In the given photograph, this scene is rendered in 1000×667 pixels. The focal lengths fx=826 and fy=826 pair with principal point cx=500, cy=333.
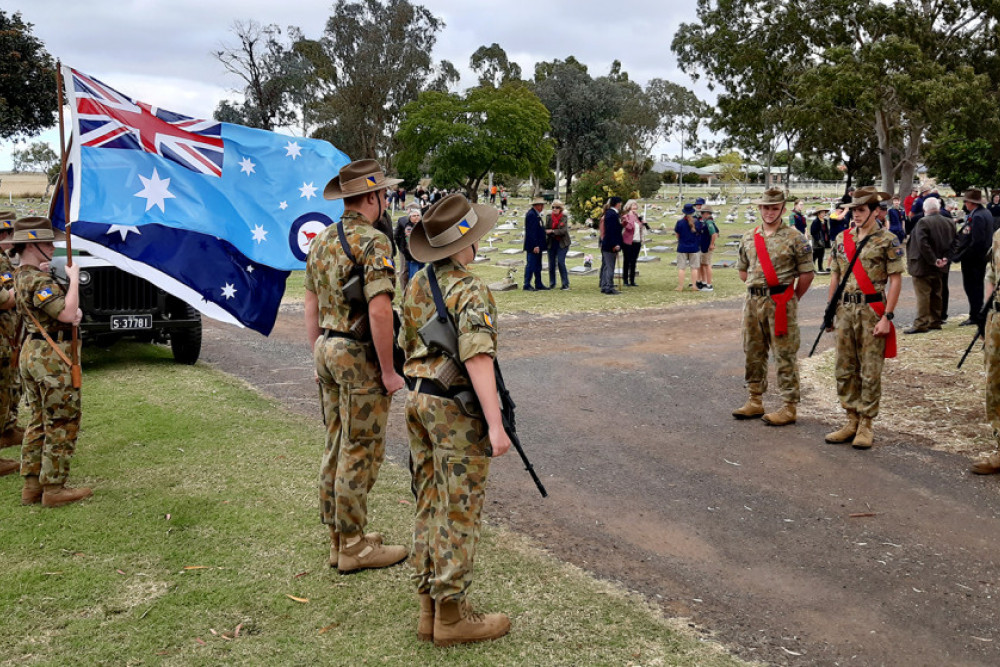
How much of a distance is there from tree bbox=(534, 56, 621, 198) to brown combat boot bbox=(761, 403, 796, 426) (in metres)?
57.1

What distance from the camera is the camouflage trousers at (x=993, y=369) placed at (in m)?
6.31

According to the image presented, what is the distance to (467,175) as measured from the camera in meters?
41.3

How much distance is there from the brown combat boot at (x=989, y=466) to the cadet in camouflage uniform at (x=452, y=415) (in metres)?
4.41

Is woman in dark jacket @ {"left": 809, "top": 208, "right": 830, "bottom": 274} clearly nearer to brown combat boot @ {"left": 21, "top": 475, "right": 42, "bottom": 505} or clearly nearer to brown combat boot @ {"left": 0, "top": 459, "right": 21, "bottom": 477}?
brown combat boot @ {"left": 0, "top": 459, "right": 21, "bottom": 477}

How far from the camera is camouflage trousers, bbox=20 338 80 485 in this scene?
5.49 m

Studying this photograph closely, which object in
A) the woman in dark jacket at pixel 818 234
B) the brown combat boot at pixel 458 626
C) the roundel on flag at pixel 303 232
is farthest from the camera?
the woman in dark jacket at pixel 818 234

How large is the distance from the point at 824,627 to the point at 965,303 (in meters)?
13.4

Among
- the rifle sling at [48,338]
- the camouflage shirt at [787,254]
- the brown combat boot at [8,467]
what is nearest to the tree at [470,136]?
the camouflage shirt at [787,254]

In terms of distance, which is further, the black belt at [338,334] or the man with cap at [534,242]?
the man with cap at [534,242]

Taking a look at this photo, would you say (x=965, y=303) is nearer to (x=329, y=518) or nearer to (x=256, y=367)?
(x=256, y=367)

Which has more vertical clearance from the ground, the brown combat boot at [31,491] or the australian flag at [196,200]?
the australian flag at [196,200]

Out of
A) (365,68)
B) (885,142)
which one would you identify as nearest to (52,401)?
(885,142)

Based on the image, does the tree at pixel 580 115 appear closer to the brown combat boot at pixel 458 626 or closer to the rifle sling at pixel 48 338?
the rifle sling at pixel 48 338

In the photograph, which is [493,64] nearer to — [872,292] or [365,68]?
[365,68]
